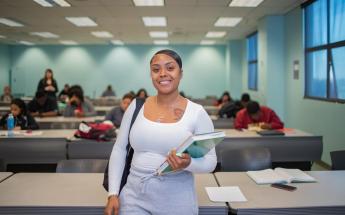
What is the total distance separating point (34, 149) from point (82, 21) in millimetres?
5495

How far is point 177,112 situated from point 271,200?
901 millimetres

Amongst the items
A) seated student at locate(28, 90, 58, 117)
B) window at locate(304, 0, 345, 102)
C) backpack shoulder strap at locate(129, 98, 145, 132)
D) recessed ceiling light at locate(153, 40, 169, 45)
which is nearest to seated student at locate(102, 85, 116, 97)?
recessed ceiling light at locate(153, 40, 169, 45)

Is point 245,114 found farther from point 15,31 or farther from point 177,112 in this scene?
point 15,31

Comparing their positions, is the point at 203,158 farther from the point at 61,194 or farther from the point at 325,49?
the point at 325,49

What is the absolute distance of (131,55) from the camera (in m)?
15.8

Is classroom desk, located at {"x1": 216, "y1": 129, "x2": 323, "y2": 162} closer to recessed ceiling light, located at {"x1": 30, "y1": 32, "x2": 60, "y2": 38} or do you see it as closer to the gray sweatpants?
the gray sweatpants

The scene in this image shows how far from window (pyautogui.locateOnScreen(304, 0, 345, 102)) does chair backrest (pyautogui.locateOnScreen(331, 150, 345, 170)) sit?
283cm

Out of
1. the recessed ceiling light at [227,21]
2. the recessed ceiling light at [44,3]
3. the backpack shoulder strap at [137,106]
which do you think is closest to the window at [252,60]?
the recessed ceiling light at [227,21]

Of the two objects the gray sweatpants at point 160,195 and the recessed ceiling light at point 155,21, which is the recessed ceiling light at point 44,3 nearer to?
the recessed ceiling light at point 155,21

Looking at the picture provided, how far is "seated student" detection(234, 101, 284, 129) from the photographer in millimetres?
4910

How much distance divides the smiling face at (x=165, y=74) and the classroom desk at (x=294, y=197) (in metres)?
0.84

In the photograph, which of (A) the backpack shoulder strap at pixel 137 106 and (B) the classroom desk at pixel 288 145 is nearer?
(A) the backpack shoulder strap at pixel 137 106

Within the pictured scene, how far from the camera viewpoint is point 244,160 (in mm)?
3000

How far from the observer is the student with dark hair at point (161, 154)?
5.26 ft
